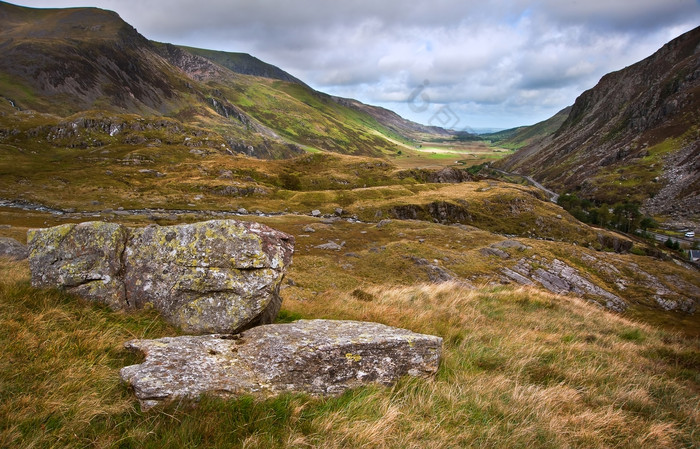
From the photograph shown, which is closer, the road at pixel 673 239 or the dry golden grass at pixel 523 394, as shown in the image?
the dry golden grass at pixel 523 394

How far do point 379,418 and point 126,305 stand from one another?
740 cm

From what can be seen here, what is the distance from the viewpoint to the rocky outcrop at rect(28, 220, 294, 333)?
28.2 feet

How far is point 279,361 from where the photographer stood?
21.4 ft

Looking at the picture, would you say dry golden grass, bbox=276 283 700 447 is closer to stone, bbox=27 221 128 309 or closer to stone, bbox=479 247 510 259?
stone, bbox=27 221 128 309

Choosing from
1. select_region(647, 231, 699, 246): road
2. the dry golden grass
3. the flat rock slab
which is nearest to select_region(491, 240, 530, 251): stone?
the dry golden grass

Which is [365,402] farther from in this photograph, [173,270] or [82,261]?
[82,261]

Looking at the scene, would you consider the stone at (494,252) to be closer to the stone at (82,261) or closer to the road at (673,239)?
the stone at (82,261)

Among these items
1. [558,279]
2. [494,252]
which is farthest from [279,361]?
[558,279]

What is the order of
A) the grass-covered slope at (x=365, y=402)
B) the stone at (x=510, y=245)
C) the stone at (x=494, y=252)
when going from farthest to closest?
the stone at (x=510, y=245) < the stone at (x=494, y=252) < the grass-covered slope at (x=365, y=402)

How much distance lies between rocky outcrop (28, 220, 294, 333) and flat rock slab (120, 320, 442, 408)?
4.18 ft

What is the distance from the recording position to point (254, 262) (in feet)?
30.5

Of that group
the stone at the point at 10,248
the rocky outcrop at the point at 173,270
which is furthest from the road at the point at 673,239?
the stone at the point at 10,248

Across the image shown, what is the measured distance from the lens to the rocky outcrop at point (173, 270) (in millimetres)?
8586

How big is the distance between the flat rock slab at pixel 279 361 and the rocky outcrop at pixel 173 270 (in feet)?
4.18
